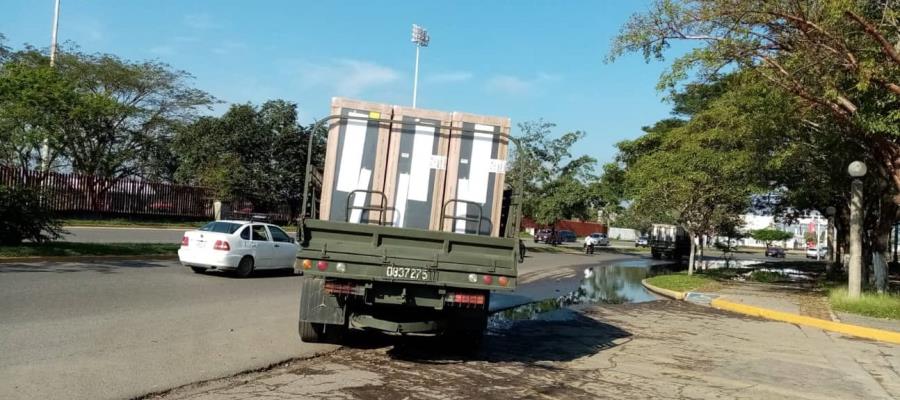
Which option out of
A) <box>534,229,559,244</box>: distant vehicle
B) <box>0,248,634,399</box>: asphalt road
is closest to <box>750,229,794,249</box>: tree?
<box>534,229,559,244</box>: distant vehicle

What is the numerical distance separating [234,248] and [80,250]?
17.4 feet

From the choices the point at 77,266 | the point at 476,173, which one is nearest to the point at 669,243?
the point at 77,266

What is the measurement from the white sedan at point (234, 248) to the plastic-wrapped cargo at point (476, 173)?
9.50 meters

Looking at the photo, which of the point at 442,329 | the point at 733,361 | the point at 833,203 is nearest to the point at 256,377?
the point at 442,329

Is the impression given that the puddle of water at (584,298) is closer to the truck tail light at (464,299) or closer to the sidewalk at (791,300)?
the sidewalk at (791,300)

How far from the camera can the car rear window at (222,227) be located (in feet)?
53.9

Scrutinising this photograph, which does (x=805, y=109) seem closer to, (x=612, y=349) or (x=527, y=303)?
(x=527, y=303)

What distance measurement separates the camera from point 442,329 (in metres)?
7.99

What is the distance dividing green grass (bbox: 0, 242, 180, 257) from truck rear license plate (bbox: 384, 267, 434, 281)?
1341cm

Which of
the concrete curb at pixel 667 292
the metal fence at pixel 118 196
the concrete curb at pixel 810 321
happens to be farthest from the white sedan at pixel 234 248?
the metal fence at pixel 118 196

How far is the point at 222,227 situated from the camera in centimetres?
1661

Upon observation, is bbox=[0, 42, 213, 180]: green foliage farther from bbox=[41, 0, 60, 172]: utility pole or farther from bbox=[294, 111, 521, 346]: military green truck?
bbox=[294, 111, 521, 346]: military green truck

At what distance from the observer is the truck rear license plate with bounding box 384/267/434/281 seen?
7.04m

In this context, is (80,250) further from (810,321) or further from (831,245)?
(831,245)
